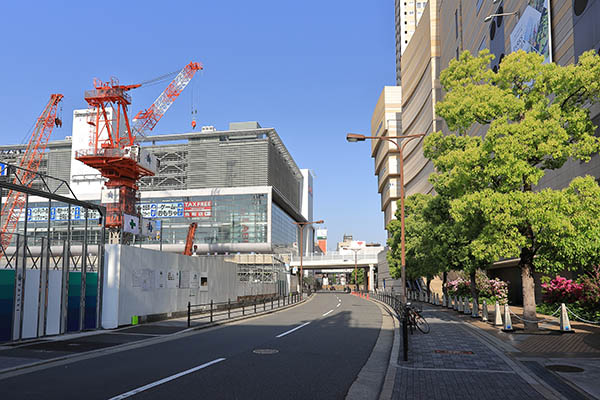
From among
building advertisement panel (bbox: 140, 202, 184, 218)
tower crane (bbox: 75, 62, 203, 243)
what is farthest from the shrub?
building advertisement panel (bbox: 140, 202, 184, 218)

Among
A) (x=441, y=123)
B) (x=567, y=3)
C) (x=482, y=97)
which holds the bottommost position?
(x=482, y=97)

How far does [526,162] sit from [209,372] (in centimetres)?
1274

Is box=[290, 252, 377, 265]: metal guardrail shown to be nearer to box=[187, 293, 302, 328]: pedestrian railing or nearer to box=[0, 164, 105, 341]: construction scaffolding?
box=[187, 293, 302, 328]: pedestrian railing

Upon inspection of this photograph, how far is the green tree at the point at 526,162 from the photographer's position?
16.0m

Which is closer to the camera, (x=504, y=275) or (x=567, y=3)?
(x=567, y=3)

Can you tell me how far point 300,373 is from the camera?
10.1 metres

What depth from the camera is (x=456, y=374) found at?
9.91 m

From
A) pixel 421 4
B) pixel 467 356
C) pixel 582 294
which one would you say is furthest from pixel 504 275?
pixel 421 4

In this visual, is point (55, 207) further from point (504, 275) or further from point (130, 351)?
point (130, 351)

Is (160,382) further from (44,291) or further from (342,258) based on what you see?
(342,258)

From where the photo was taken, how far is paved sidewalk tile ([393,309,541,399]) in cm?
816

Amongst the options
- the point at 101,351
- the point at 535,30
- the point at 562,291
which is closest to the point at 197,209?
the point at 535,30

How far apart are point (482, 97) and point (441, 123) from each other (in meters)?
48.2

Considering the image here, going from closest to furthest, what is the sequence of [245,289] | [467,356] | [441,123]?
[467,356], [245,289], [441,123]
